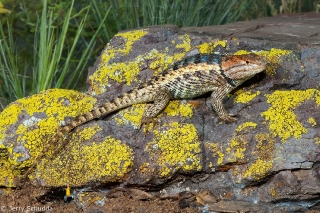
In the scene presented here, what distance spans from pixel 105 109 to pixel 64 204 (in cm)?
92

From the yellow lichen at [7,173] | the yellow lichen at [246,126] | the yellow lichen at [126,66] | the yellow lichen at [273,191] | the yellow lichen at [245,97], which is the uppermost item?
the yellow lichen at [126,66]

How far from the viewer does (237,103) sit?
464 cm

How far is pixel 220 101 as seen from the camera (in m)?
4.60

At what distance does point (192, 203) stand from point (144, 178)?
46 cm

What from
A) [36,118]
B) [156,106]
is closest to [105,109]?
[156,106]

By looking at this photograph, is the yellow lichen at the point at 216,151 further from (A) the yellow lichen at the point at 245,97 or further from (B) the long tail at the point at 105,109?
(B) the long tail at the point at 105,109

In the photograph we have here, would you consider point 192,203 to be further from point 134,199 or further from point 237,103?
point 237,103

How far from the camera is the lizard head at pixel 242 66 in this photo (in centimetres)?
455

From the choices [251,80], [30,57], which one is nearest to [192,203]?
[251,80]

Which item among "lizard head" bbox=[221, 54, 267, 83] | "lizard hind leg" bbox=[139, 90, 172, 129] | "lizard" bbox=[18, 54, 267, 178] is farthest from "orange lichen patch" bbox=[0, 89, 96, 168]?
"lizard head" bbox=[221, 54, 267, 83]

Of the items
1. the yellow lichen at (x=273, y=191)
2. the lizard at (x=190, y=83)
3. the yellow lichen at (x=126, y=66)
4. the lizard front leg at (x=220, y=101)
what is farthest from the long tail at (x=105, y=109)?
the yellow lichen at (x=273, y=191)

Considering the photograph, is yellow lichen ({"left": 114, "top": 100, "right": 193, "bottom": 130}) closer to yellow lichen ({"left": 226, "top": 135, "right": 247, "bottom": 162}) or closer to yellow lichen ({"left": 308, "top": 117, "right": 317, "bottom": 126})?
yellow lichen ({"left": 226, "top": 135, "right": 247, "bottom": 162})

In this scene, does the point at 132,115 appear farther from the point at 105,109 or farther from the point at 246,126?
the point at 246,126

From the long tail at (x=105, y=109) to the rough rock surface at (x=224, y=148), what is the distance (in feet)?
0.20
